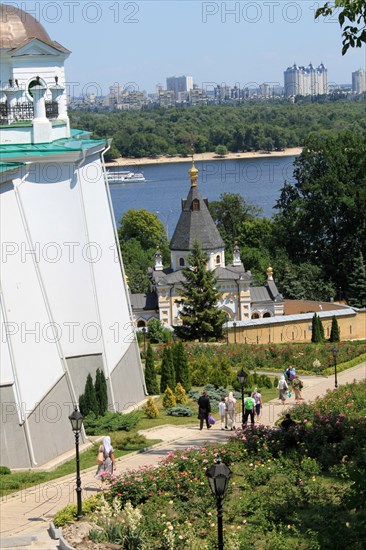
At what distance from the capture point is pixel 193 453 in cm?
1400

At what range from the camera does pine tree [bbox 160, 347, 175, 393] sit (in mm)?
21406

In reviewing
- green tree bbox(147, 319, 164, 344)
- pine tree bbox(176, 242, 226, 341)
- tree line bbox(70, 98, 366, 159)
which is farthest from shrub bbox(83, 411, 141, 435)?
tree line bbox(70, 98, 366, 159)

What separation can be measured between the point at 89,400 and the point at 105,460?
3.89m

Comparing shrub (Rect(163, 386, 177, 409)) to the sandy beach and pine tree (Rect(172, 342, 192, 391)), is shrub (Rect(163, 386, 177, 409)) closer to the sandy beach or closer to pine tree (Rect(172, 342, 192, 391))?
pine tree (Rect(172, 342, 192, 391))

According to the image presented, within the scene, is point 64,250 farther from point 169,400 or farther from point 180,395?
point 180,395

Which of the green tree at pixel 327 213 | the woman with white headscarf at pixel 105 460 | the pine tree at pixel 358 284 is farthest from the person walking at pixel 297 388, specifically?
the green tree at pixel 327 213

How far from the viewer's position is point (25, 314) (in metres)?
16.5

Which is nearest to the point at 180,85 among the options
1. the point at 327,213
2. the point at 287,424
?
the point at 327,213

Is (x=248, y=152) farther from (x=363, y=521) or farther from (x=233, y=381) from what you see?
(x=363, y=521)

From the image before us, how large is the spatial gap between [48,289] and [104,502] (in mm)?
5745

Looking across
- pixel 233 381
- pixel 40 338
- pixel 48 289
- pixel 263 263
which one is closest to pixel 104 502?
pixel 40 338

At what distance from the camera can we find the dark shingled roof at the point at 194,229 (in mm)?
39281

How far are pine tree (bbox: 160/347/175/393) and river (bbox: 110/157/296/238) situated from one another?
5265cm

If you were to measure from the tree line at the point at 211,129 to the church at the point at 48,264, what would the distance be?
85879mm
